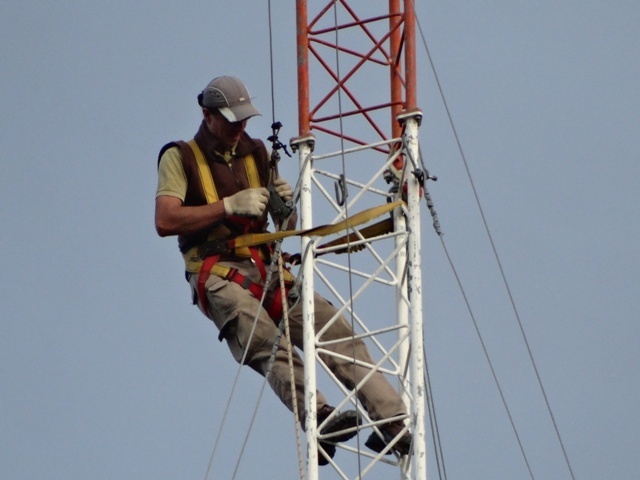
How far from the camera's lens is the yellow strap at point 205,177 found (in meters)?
21.4

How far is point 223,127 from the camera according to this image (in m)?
21.5

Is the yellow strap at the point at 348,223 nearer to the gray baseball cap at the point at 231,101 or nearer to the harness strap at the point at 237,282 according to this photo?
the harness strap at the point at 237,282

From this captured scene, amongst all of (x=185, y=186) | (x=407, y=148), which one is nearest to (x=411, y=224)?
(x=407, y=148)

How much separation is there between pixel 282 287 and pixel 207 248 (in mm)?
856

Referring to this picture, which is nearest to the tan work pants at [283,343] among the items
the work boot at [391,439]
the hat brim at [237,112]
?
the work boot at [391,439]

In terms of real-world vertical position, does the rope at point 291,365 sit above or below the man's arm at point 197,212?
below

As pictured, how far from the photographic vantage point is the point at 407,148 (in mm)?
21141

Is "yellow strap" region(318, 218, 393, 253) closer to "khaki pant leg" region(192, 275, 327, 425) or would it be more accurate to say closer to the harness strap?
the harness strap

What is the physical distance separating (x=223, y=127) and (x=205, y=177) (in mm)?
466

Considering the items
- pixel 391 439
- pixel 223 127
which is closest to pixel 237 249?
pixel 223 127

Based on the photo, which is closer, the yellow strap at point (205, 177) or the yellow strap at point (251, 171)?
the yellow strap at point (205, 177)

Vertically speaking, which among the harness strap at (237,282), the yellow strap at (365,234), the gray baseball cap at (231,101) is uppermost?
the gray baseball cap at (231,101)

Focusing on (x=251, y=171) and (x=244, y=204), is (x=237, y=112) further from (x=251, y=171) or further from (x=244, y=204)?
(x=244, y=204)

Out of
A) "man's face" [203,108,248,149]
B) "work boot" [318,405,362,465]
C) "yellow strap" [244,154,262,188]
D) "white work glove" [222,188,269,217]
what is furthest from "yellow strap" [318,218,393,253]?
"work boot" [318,405,362,465]
